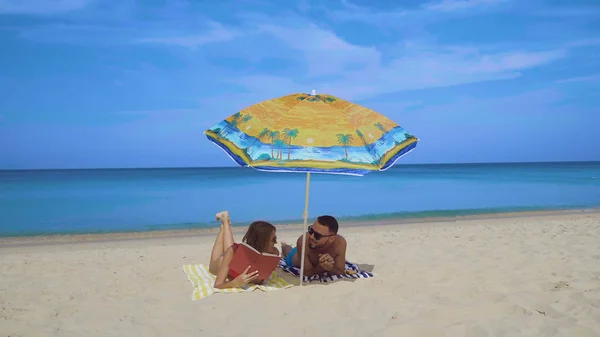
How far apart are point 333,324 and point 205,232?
26.2 ft

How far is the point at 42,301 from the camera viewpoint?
4.73 metres

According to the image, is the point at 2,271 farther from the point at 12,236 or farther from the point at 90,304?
the point at 12,236

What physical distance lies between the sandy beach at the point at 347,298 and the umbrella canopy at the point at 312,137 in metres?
1.27

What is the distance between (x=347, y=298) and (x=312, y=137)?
1537mm

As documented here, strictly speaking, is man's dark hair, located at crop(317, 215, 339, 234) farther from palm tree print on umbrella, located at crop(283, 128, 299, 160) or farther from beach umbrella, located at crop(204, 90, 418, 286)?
palm tree print on umbrella, located at crop(283, 128, 299, 160)

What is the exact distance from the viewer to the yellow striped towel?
4926 millimetres

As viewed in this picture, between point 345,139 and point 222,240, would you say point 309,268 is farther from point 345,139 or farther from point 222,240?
point 345,139

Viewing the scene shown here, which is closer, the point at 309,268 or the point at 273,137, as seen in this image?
the point at 273,137

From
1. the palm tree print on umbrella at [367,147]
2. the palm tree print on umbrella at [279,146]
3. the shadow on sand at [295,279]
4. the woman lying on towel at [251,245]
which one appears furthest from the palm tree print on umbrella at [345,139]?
the shadow on sand at [295,279]

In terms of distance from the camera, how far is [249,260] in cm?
500

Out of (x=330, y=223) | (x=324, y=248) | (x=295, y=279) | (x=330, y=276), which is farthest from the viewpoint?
(x=295, y=279)

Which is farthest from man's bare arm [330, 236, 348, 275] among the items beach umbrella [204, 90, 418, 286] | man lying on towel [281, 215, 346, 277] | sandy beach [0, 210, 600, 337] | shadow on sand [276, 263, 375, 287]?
beach umbrella [204, 90, 418, 286]

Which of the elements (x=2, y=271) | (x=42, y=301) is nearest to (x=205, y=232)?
(x=2, y=271)

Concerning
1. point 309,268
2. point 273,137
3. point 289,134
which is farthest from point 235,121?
point 309,268
